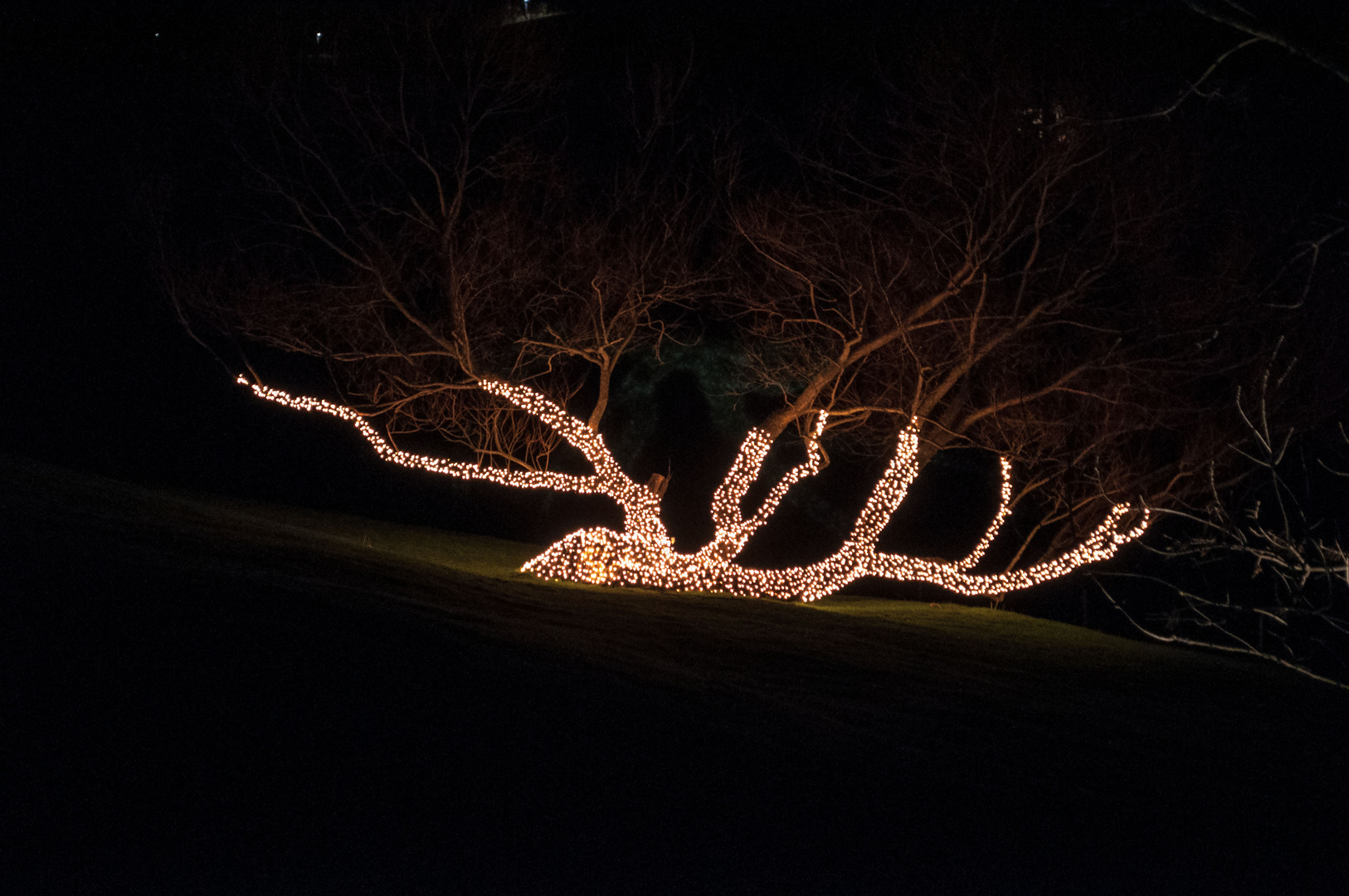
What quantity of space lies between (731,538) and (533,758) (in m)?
10.1

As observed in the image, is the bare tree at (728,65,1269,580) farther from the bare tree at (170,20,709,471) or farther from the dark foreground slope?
the dark foreground slope

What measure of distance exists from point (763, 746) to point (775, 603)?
24.5 ft

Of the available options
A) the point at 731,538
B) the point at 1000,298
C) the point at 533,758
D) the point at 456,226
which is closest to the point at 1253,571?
the point at 533,758

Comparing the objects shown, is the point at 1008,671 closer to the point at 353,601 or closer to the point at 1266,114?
the point at 353,601

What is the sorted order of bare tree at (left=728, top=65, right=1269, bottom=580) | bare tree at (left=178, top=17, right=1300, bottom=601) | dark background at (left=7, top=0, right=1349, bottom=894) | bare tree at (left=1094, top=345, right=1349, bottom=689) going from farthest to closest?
bare tree at (left=178, top=17, right=1300, bottom=601)
bare tree at (left=728, top=65, right=1269, bottom=580)
bare tree at (left=1094, top=345, right=1349, bottom=689)
dark background at (left=7, top=0, right=1349, bottom=894)

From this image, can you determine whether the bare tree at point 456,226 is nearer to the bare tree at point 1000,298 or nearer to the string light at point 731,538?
the string light at point 731,538

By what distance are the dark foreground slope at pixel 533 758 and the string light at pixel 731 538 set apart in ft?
17.3

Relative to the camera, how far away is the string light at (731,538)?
45.9 feet

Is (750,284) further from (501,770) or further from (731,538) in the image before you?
(501,770)

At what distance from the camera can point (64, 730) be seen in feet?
13.4

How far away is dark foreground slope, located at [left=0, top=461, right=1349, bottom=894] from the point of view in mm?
3785

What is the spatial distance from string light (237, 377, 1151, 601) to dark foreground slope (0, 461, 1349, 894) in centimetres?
527

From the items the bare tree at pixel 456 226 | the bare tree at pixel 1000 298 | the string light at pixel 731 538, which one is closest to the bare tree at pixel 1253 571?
the bare tree at pixel 1000 298

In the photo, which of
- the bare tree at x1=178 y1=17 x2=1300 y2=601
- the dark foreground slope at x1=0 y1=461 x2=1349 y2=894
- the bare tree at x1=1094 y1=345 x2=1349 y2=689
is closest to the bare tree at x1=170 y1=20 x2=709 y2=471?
the bare tree at x1=178 y1=17 x2=1300 y2=601
